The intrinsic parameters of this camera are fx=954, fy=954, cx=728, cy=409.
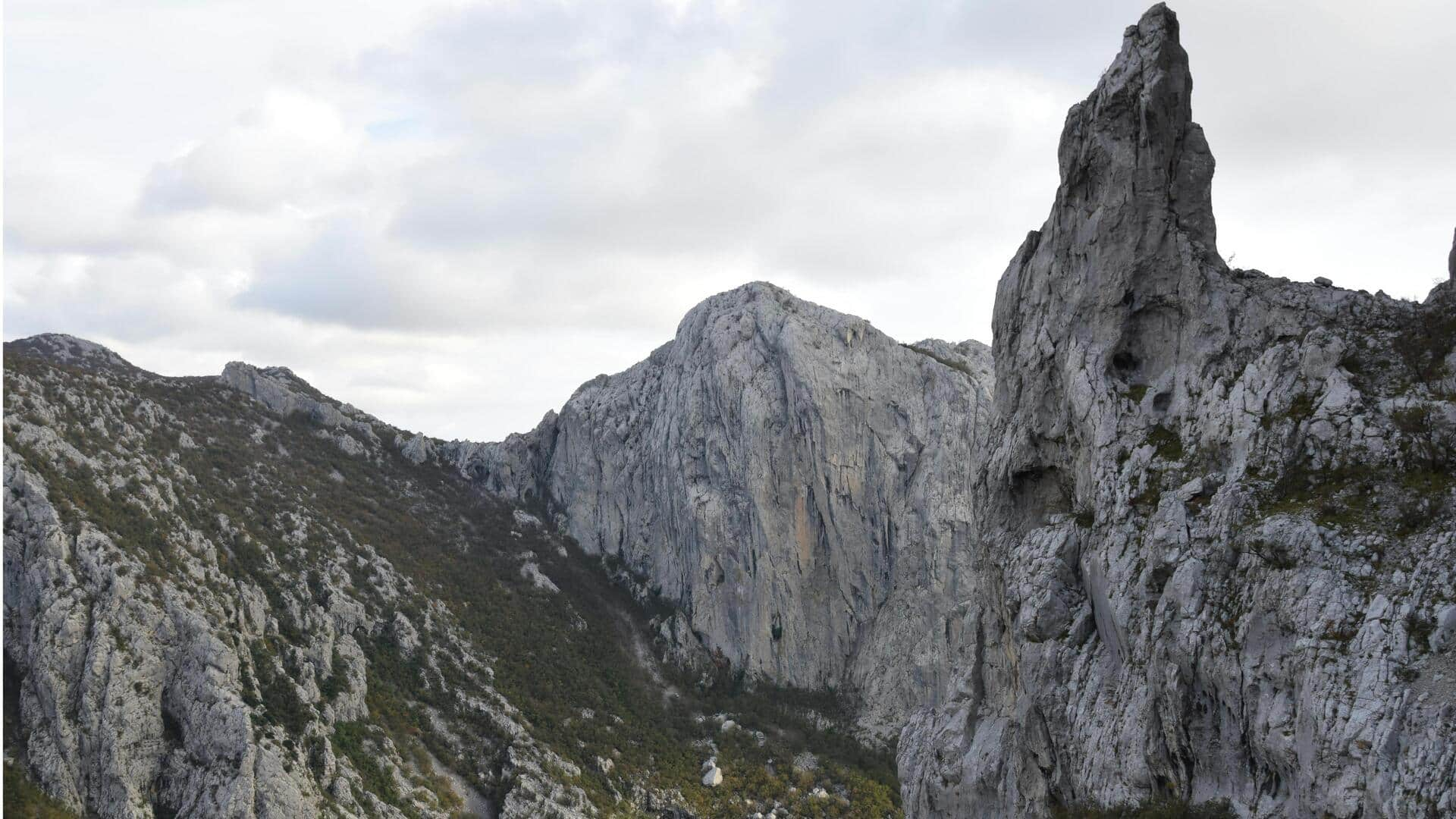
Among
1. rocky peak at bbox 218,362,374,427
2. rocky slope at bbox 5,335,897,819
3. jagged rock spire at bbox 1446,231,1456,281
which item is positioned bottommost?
rocky slope at bbox 5,335,897,819

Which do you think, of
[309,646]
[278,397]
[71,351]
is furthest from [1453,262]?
[71,351]

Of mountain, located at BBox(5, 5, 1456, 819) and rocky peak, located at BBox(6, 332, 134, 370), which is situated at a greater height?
rocky peak, located at BBox(6, 332, 134, 370)

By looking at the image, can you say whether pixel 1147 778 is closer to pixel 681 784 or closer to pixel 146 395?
pixel 681 784

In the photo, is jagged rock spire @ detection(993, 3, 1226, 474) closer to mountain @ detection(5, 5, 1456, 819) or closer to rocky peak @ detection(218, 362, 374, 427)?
mountain @ detection(5, 5, 1456, 819)

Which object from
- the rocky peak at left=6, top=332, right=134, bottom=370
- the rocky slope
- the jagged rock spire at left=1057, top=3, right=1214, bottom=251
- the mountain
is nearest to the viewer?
the mountain

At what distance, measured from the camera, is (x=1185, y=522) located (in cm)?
2622

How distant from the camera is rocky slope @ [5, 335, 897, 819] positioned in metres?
50.1

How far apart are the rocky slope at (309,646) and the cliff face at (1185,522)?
34.1 m

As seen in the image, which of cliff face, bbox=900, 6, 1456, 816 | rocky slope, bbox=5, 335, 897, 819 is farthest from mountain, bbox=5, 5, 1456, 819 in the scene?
rocky slope, bbox=5, 335, 897, 819

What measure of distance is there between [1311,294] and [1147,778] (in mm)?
14663

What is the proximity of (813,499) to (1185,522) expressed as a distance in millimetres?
59999

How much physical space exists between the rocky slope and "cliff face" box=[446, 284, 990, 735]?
5.55m

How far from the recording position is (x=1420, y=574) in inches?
811

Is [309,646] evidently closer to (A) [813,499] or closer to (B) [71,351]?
(A) [813,499]
